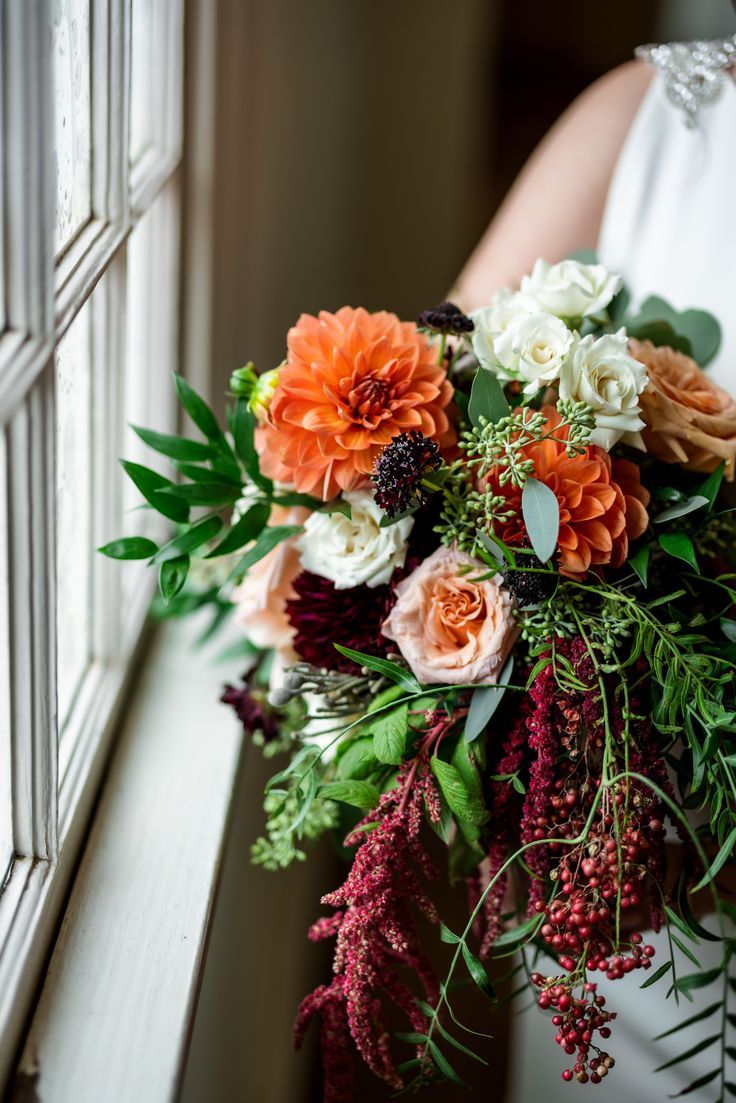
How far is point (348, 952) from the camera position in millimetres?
649

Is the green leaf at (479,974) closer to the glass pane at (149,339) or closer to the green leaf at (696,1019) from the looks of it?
the green leaf at (696,1019)

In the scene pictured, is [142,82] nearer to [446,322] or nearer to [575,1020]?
[446,322]

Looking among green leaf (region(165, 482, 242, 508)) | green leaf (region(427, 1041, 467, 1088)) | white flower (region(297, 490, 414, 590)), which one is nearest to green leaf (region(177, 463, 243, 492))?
green leaf (region(165, 482, 242, 508))

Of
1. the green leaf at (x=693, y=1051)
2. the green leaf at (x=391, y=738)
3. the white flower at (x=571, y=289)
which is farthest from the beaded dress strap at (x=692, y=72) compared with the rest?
the green leaf at (x=693, y=1051)

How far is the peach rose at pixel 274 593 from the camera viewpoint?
2.68 feet

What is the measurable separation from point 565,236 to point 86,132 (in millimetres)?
A: 685

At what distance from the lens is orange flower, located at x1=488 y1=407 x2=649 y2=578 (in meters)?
0.65

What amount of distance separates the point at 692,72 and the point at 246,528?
783 mm

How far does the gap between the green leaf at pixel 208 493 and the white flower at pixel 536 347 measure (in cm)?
25

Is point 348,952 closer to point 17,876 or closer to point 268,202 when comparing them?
point 17,876

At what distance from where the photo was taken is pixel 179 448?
0.83 meters

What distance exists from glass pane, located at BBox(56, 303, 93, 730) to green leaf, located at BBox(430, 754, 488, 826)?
14.3 inches

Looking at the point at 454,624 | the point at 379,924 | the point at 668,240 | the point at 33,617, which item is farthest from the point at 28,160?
the point at 668,240

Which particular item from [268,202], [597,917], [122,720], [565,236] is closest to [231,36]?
[268,202]
